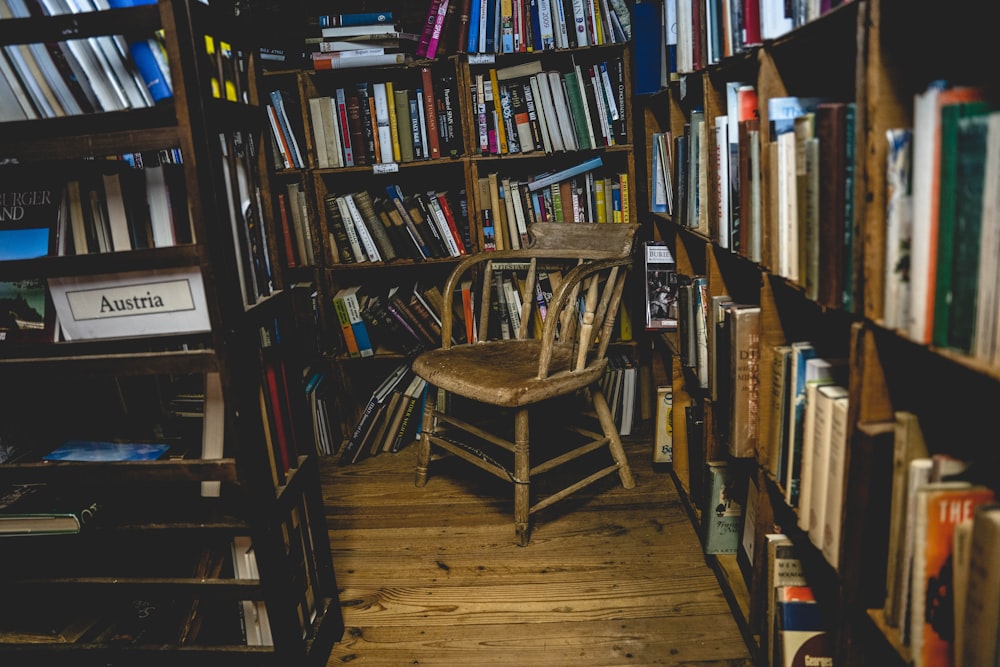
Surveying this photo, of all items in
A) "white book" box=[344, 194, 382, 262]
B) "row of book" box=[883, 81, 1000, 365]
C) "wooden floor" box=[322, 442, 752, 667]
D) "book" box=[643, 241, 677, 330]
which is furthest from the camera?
"white book" box=[344, 194, 382, 262]

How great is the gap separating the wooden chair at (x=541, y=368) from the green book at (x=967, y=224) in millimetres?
1101

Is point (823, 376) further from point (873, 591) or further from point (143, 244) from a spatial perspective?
point (143, 244)

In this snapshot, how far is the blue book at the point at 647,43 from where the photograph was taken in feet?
7.43

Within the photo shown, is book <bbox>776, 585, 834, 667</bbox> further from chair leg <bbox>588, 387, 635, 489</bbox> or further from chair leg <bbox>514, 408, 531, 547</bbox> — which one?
chair leg <bbox>588, 387, 635, 489</bbox>

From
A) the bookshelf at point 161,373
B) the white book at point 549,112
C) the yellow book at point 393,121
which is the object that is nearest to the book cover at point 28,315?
the bookshelf at point 161,373

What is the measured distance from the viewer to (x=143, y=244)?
3.97ft

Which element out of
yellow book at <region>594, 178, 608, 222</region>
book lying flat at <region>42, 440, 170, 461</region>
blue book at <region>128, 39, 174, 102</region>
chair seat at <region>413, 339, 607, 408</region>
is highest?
blue book at <region>128, 39, 174, 102</region>

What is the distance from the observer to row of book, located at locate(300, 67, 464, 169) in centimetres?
252

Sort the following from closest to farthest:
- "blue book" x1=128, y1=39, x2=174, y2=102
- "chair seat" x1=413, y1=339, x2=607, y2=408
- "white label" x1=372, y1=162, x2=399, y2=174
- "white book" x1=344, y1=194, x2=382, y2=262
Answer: "blue book" x1=128, y1=39, x2=174, y2=102 < "chair seat" x1=413, y1=339, x2=607, y2=408 < "white label" x1=372, y1=162, x2=399, y2=174 < "white book" x1=344, y1=194, x2=382, y2=262

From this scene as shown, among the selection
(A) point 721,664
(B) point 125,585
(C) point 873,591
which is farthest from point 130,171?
(A) point 721,664

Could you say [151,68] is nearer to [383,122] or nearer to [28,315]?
[28,315]

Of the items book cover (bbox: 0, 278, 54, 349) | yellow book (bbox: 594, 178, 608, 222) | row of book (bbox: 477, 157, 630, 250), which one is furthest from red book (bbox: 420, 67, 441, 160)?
book cover (bbox: 0, 278, 54, 349)

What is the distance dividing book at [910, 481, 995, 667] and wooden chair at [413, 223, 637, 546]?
3.51 feet

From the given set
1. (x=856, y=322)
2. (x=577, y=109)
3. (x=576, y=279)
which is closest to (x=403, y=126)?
(x=577, y=109)
